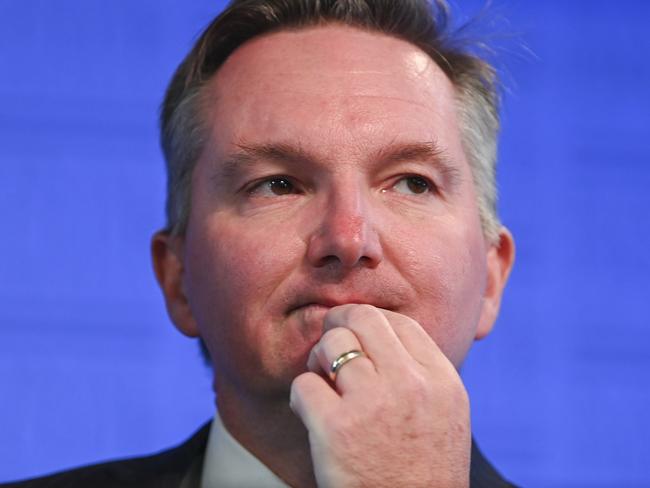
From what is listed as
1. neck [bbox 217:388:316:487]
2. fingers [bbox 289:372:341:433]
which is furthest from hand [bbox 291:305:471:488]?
neck [bbox 217:388:316:487]

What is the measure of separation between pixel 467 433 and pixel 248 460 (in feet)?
1.81

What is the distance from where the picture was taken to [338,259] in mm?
1686

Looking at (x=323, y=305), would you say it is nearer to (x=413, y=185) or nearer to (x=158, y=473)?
(x=413, y=185)

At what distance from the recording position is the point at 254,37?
82.5 inches

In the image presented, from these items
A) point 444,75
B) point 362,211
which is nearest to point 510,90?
point 444,75

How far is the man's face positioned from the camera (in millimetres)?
1724

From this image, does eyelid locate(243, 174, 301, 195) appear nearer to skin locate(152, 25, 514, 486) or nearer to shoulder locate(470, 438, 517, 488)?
skin locate(152, 25, 514, 486)

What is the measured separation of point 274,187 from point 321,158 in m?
0.13

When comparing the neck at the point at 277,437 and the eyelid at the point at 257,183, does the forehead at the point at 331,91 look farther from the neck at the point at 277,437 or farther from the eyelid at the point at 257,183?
the neck at the point at 277,437

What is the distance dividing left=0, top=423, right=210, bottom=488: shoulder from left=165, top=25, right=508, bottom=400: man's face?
280mm

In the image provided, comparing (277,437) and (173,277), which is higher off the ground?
(173,277)

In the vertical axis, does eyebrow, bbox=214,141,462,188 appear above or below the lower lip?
above

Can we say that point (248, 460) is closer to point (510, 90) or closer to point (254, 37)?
point (254, 37)

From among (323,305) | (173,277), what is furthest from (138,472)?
(323,305)
